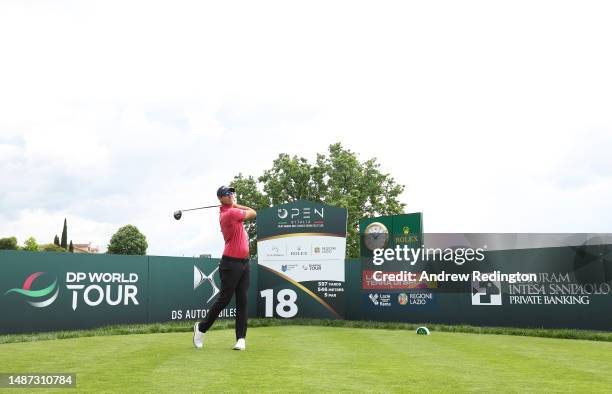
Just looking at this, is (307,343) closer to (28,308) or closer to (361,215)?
(28,308)

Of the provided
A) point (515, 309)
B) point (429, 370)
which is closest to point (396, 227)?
point (515, 309)

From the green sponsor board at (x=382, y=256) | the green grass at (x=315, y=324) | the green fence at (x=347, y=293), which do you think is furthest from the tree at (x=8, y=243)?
the green sponsor board at (x=382, y=256)

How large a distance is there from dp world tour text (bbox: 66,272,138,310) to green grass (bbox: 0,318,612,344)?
0.70m

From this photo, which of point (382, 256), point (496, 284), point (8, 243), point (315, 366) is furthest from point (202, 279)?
point (8, 243)

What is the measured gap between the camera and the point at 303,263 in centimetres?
1609

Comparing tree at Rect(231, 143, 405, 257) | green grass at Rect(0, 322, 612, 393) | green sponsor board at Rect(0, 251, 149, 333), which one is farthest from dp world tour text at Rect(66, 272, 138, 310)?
tree at Rect(231, 143, 405, 257)

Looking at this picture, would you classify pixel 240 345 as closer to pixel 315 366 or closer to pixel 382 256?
pixel 315 366

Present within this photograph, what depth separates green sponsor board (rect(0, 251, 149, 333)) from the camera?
1210 centimetres

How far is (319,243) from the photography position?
16.1m

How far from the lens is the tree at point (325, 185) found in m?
41.4

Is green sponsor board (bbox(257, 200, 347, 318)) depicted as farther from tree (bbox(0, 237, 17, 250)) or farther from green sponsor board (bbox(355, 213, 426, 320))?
tree (bbox(0, 237, 17, 250))

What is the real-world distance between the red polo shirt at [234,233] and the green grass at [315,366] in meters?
1.31

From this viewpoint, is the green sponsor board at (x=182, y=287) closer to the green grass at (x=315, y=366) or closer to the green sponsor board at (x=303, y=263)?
the green sponsor board at (x=303, y=263)

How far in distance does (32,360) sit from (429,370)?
466 centimetres
